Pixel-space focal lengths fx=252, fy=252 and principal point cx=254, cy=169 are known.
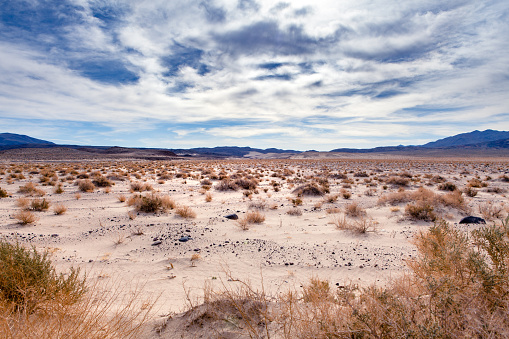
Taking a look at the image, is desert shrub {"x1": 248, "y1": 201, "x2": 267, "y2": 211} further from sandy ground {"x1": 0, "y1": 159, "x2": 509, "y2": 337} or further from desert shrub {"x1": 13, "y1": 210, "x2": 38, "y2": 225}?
desert shrub {"x1": 13, "y1": 210, "x2": 38, "y2": 225}

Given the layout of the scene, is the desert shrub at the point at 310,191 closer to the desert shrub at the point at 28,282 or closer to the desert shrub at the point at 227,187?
the desert shrub at the point at 227,187

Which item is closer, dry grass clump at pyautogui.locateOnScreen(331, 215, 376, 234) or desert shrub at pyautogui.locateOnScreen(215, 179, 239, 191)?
dry grass clump at pyautogui.locateOnScreen(331, 215, 376, 234)

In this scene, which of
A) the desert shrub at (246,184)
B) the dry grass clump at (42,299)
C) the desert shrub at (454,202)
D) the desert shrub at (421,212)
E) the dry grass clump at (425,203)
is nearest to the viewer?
the dry grass clump at (42,299)

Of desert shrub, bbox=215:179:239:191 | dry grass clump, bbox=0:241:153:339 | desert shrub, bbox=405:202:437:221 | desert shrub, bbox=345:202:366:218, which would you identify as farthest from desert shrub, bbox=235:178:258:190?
dry grass clump, bbox=0:241:153:339

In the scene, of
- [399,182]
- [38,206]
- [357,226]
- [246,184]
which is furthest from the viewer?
[399,182]

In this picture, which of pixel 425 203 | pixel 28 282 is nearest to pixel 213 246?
pixel 28 282

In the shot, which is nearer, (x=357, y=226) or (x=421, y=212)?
(x=357, y=226)

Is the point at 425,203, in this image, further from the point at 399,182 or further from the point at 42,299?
the point at 42,299

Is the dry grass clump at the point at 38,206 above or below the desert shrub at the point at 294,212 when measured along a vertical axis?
above

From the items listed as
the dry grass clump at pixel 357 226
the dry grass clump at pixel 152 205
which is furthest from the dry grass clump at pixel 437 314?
the dry grass clump at pixel 152 205

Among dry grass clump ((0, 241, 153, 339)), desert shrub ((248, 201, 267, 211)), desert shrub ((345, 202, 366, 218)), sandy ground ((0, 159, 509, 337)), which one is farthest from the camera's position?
desert shrub ((248, 201, 267, 211))

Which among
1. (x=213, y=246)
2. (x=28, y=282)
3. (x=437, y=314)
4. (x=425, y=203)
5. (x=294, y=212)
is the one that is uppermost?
(x=437, y=314)

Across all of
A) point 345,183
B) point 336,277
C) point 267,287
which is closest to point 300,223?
point 336,277

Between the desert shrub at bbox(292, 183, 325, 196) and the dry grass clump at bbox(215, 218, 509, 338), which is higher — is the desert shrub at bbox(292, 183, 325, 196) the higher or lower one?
the lower one
